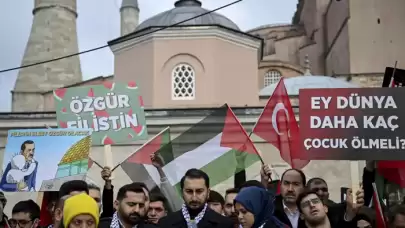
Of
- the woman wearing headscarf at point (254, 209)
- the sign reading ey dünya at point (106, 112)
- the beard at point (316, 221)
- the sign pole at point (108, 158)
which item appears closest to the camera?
the woman wearing headscarf at point (254, 209)

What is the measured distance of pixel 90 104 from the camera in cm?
762

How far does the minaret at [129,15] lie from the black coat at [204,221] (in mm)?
43830

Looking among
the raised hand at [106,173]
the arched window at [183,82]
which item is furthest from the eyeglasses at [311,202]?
the arched window at [183,82]

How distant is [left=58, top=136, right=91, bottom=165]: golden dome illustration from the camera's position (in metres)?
6.80

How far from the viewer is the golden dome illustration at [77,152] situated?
268 inches

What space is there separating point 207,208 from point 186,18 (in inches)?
571

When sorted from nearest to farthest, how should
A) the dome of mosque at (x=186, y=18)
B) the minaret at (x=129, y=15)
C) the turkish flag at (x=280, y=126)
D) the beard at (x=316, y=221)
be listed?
the beard at (x=316, y=221) → the turkish flag at (x=280, y=126) → the dome of mosque at (x=186, y=18) → the minaret at (x=129, y=15)

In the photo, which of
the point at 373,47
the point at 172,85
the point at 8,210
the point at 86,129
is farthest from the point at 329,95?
the point at 373,47

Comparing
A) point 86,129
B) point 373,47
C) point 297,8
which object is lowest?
point 86,129

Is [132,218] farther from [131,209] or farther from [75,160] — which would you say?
[75,160]

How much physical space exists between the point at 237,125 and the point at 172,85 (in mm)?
10781

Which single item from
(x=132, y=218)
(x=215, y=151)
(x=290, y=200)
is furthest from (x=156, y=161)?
(x=132, y=218)

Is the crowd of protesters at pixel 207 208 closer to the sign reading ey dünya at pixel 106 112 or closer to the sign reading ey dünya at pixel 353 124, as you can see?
the sign reading ey dünya at pixel 353 124

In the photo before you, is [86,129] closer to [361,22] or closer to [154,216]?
[154,216]
